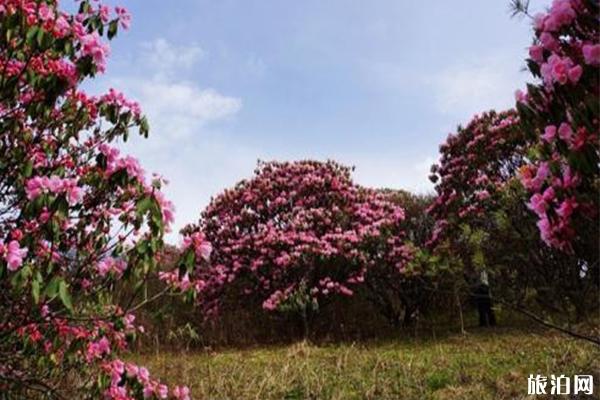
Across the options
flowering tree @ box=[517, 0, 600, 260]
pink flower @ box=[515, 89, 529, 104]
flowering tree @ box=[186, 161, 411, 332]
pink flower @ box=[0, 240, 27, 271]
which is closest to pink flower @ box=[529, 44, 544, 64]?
flowering tree @ box=[517, 0, 600, 260]

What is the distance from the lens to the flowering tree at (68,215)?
3.85 meters

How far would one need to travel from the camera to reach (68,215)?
408 cm

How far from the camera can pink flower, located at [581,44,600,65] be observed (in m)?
2.41

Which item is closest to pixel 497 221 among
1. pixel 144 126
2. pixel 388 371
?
pixel 388 371

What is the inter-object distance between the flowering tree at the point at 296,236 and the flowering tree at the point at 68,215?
7.52 meters

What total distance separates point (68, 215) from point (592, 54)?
305cm

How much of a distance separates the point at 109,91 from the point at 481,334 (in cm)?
858

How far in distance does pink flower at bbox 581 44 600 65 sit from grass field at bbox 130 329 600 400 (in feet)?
13.4

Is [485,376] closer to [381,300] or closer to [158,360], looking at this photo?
[158,360]

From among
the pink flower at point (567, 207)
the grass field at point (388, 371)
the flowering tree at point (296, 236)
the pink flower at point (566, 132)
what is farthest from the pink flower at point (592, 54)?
the flowering tree at point (296, 236)

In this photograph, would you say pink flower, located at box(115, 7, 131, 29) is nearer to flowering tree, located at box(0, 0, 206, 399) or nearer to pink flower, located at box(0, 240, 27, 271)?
flowering tree, located at box(0, 0, 206, 399)

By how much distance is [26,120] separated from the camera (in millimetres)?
4766

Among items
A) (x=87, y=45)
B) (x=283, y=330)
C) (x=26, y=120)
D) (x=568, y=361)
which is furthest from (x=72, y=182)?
(x=283, y=330)

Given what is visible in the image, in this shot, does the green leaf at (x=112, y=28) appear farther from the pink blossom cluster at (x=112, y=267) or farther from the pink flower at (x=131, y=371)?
the pink flower at (x=131, y=371)
